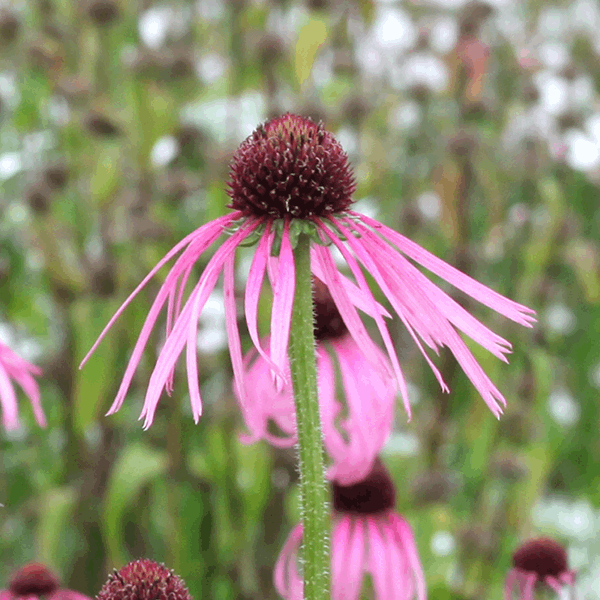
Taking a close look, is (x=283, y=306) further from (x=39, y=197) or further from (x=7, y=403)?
(x=39, y=197)

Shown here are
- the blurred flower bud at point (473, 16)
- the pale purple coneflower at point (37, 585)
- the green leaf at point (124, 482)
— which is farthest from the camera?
the blurred flower bud at point (473, 16)

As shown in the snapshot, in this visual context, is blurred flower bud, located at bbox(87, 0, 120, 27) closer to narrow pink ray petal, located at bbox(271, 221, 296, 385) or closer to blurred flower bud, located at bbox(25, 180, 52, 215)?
blurred flower bud, located at bbox(25, 180, 52, 215)

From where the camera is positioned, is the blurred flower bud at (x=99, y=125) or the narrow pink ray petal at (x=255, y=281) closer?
the narrow pink ray petal at (x=255, y=281)

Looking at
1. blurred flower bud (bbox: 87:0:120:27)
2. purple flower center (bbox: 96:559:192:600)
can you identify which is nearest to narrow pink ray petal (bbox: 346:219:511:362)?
purple flower center (bbox: 96:559:192:600)

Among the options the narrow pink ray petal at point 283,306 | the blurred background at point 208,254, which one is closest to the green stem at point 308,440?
the narrow pink ray petal at point 283,306

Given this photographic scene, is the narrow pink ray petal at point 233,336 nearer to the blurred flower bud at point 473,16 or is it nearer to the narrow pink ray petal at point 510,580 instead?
the narrow pink ray petal at point 510,580

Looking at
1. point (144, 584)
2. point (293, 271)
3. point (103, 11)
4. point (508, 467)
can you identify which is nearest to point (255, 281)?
point (293, 271)
